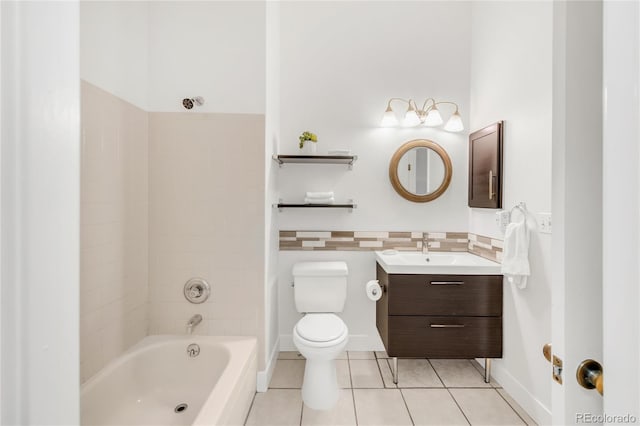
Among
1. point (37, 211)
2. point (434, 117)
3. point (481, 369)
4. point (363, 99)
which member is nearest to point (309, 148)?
point (363, 99)

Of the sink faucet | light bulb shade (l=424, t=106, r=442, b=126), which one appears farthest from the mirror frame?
the sink faucet

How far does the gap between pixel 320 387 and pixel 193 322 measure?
90 cm

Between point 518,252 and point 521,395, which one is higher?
point 518,252

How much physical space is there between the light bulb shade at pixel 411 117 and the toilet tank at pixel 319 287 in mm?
1329

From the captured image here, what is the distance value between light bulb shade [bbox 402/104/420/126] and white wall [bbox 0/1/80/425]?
2609 mm

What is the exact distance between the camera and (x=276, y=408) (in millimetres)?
2025

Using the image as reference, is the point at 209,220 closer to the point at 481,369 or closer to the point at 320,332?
the point at 320,332

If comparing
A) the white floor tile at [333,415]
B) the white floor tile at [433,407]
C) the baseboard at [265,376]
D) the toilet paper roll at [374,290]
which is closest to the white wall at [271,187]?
the baseboard at [265,376]

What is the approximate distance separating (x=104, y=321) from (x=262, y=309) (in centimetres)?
88

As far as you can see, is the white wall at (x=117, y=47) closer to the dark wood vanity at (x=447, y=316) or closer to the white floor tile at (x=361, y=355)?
the dark wood vanity at (x=447, y=316)

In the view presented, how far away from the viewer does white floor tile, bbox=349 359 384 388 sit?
2.33m

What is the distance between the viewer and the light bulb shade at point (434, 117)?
2.75m

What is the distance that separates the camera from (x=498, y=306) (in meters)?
2.27
